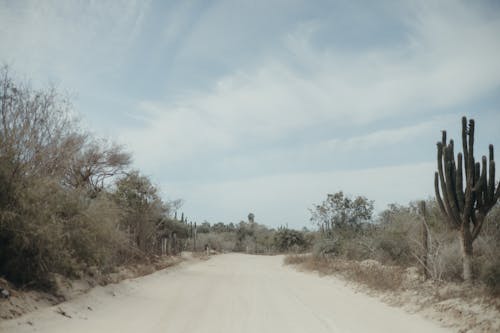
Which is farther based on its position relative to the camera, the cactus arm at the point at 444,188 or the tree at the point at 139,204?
the tree at the point at 139,204

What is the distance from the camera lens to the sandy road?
8.70 metres

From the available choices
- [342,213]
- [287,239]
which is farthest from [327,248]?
[287,239]

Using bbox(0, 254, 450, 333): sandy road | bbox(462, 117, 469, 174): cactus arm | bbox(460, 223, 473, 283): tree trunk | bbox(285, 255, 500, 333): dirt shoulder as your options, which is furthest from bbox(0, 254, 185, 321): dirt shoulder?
bbox(462, 117, 469, 174): cactus arm

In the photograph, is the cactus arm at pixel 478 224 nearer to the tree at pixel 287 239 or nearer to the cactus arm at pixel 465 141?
the cactus arm at pixel 465 141

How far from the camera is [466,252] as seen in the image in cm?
1223

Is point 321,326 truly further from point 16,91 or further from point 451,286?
point 16,91

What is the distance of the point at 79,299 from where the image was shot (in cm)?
1092

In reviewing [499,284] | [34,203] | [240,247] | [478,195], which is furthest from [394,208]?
[240,247]

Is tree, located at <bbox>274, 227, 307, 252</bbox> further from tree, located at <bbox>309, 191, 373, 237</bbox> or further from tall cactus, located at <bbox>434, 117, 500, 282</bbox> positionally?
tall cactus, located at <bbox>434, 117, 500, 282</bbox>

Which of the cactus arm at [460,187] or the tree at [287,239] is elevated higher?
the cactus arm at [460,187]

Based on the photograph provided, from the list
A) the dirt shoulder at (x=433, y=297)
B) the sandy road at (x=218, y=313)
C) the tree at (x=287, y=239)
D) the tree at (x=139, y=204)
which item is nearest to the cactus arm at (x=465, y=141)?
the dirt shoulder at (x=433, y=297)

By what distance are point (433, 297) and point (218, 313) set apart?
6077mm

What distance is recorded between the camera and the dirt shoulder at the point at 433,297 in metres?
8.91

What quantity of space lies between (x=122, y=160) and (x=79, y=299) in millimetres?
15128
